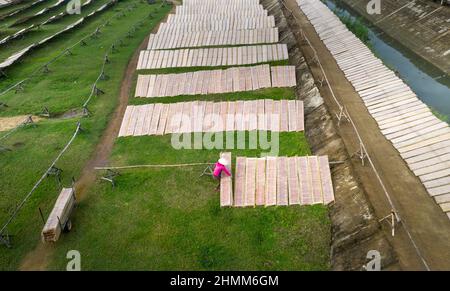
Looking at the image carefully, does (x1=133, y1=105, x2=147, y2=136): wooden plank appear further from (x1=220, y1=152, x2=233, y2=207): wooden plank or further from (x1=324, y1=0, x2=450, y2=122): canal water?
(x1=324, y1=0, x2=450, y2=122): canal water

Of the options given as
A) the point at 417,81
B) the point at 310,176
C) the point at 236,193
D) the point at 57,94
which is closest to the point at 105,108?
the point at 57,94

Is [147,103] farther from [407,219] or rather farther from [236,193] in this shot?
[407,219]

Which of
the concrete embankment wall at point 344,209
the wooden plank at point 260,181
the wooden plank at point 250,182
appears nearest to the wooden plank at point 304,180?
the concrete embankment wall at point 344,209

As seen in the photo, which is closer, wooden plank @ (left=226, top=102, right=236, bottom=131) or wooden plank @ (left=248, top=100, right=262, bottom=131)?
wooden plank @ (left=248, top=100, right=262, bottom=131)

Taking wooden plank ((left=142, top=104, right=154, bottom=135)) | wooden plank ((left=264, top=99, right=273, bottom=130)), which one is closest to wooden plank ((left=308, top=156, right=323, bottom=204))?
wooden plank ((left=264, top=99, right=273, bottom=130))

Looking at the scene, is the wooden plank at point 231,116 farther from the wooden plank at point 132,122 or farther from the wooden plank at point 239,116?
the wooden plank at point 132,122

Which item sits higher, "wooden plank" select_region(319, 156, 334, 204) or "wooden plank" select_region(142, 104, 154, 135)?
"wooden plank" select_region(142, 104, 154, 135)
